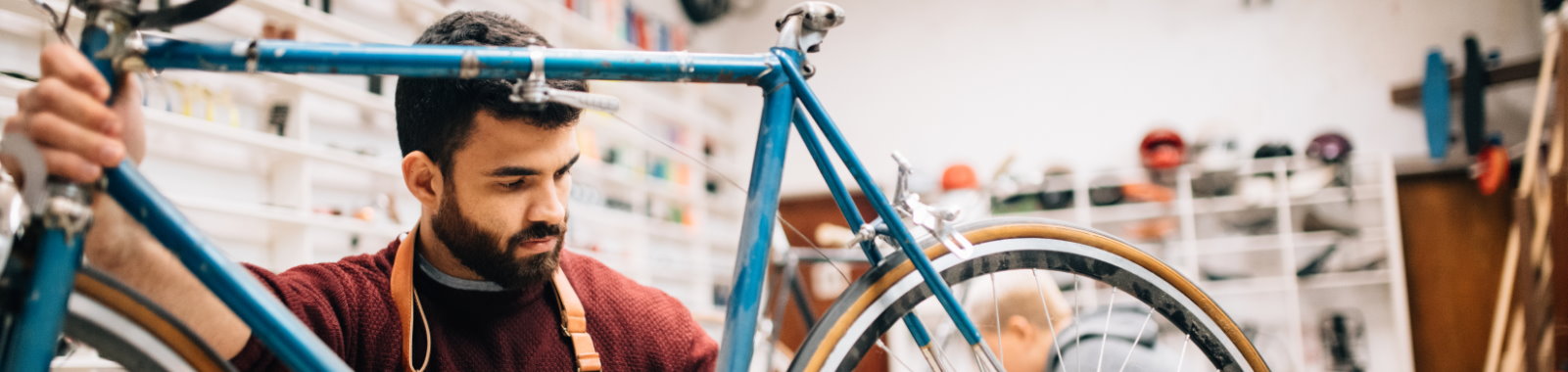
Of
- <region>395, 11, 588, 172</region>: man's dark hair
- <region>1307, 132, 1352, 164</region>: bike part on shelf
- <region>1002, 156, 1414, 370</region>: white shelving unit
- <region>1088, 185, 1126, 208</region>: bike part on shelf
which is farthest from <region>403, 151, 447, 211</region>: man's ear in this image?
<region>1307, 132, 1352, 164</region>: bike part on shelf

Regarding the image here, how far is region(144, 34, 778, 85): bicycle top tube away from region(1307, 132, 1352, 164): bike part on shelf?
13.0 ft

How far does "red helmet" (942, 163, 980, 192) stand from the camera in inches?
171

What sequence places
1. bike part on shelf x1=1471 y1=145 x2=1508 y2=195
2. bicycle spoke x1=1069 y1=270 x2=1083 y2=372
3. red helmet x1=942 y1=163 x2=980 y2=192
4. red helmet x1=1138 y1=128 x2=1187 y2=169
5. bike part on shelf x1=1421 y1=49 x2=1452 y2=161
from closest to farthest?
bicycle spoke x1=1069 y1=270 x2=1083 y2=372 → bike part on shelf x1=1471 y1=145 x2=1508 y2=195 → bike part on shelf x1=1421 y1=49 x2=1452 y2=161 → red helmet x1=1138 y1=128 x2=1187 y2=169 → red helmet x1=942 y1=163 x2=980 y2=192

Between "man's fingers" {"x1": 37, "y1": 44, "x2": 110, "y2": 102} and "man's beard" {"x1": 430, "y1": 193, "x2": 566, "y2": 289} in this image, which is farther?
"man's beard" {"x1": 430, "y1": 193, "x2": 566, "y2": 289}

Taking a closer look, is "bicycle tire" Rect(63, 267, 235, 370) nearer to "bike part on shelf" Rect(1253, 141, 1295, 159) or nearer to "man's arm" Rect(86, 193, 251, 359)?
"man's arm" Rect(86, 193, 251, 359)

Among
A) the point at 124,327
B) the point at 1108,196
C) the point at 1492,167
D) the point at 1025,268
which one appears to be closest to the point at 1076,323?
the point at 1025,268

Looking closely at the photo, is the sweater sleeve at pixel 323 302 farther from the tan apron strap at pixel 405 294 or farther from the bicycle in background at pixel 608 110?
the bicycle in background at pixel 608 110

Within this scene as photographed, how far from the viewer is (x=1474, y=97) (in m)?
3.75

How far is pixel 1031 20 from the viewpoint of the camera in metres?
4.86

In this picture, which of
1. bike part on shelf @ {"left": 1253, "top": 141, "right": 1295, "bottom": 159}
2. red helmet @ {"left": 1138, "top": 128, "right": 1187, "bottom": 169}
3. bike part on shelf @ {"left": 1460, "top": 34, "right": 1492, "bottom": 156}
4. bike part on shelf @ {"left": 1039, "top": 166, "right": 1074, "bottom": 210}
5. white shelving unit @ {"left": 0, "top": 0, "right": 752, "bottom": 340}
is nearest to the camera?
white shelving unit @ {"left": 0, "top": 0, "right": 752, "bottom": 340}

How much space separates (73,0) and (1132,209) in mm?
4150

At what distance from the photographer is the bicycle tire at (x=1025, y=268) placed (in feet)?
2.88

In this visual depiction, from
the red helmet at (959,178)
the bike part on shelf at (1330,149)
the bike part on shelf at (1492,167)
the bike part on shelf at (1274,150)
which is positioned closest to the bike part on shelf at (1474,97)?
the bike part on shelf at (1492,167)

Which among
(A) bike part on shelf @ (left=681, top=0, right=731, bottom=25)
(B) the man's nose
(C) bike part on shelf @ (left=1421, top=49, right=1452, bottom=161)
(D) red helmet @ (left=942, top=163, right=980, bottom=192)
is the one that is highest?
(A) bike part on shelf @ (left=681, top=0, right=731, bottom=25)
